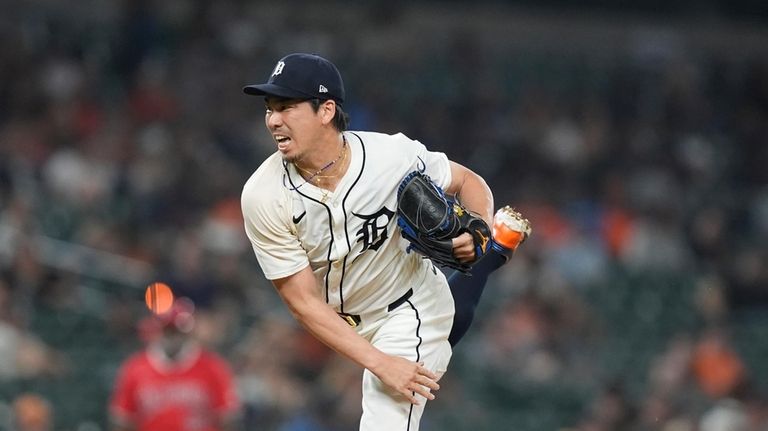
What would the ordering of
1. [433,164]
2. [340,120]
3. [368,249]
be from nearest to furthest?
1. [340,120]
2. [368,249]
3. [433,164]

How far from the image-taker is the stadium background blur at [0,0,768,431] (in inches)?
321

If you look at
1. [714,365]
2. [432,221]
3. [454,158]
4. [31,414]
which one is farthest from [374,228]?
[454,158]

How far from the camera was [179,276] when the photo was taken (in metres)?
8.21

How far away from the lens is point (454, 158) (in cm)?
1094

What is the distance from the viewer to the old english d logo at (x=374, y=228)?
170 inches

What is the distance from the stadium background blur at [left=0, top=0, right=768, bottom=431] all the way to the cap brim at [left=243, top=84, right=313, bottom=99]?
12.9ft

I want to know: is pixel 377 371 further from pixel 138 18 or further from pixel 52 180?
pixel 138 18

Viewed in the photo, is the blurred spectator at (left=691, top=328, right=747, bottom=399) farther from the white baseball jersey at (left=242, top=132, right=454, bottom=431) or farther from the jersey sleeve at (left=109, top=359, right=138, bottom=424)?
the white baseball jersey at (left=242, top=132, right=454, bottom=431)

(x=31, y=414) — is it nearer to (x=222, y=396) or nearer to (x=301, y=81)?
(x=222, y=396)

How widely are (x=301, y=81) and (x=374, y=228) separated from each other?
593 mm

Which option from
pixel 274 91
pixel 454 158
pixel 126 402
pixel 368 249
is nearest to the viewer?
pixel 274 91

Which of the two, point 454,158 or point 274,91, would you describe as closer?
point 274,91

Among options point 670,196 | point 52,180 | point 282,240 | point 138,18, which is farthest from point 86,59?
point 282,240

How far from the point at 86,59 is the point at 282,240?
23.3 ft
